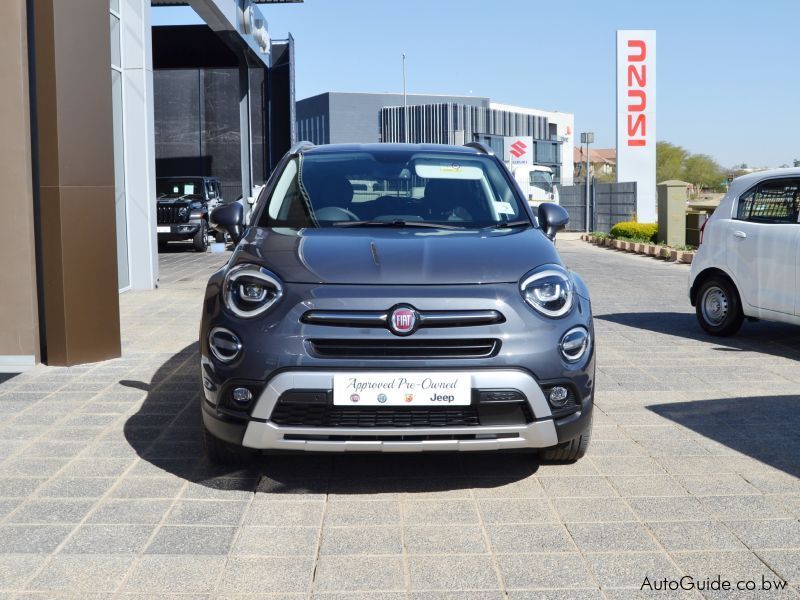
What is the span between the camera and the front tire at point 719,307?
923cm

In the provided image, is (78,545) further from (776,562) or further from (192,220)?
(192,220)

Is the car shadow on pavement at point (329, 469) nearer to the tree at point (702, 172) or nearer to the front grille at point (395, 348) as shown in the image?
the front grille at point (395, 348)

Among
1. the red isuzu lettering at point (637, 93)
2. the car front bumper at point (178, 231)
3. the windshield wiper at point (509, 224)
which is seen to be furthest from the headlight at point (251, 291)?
the red isuzu lettering at point (637, 93)

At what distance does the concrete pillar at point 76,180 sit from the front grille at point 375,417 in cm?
403

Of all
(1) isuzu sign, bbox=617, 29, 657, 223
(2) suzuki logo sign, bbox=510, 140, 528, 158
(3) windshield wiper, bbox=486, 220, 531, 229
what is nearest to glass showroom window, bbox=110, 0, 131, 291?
(3) windshield wiper, bbox=486, 220, 531, 229

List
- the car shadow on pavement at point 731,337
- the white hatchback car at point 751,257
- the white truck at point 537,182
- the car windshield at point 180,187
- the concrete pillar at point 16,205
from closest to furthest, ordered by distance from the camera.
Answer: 1. the concrete pillar at point 16,205
2. the white hatchback car at point 751,257
3. the car shadow on pavement at point 731,337
4. the car windshield at point 180,187
5. the white truck at point 537,182

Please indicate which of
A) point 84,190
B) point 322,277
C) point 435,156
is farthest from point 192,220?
point 322,277

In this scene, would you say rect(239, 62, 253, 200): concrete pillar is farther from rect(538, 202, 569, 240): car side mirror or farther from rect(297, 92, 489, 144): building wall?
rect(297, 92, 489, 144): building wall

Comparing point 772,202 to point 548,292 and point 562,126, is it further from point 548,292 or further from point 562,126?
point 562,126

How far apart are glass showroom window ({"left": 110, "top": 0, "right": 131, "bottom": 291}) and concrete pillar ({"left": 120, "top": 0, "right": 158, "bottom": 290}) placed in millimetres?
159

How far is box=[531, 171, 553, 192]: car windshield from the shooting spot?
39.8 m

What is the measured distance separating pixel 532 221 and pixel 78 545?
2.90 metres

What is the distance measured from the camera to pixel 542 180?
132ft

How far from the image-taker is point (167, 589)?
3457 millimetres
